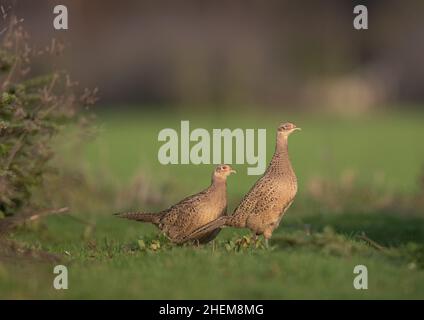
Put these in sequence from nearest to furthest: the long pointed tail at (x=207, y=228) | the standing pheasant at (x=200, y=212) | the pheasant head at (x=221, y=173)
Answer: the long pointed tail at (x=207, y=228), the standing pheasant at (x=200, y=212), the pheasant head at (x=221, y=173)

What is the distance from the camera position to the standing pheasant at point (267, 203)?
11352 mm

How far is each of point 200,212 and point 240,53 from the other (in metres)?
38.6

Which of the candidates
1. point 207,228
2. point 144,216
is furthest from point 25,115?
point 207,228

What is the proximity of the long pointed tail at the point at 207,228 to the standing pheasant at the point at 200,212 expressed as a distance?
0.03 m

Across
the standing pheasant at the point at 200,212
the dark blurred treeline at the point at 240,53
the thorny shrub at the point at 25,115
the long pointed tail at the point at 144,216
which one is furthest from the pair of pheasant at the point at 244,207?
the dark blurred treeline at the point at 240,53

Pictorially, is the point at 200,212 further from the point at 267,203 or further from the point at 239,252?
the point at 239,252

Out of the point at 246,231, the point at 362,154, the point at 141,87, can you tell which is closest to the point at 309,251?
the point at 246,231

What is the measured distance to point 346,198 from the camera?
62.7 feet

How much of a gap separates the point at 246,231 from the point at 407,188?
28.2 ft

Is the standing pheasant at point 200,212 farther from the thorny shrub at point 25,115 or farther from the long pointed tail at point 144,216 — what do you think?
the thorny shrub at point 25,115

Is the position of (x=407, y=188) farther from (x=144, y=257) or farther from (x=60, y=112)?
(x=144, y=257)

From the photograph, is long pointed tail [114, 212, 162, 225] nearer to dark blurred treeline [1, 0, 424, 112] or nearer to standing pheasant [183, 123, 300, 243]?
standing pheasant [183, 123, 300, 243]

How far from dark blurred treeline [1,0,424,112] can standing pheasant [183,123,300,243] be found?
117ft

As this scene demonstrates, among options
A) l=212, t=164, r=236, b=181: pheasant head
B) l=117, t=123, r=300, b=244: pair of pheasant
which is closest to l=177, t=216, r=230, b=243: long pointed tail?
l=117, t=123, r=300, b=244: pair of pheasant
